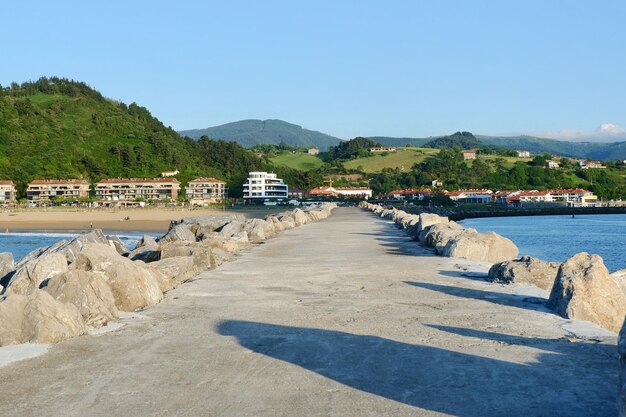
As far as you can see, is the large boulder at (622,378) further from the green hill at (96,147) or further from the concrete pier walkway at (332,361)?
the green hill at (96,147)

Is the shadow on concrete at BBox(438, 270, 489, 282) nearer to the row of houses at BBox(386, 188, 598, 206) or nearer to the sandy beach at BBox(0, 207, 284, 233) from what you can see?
the sandy beach at BBox(0, 207, 284, 233)

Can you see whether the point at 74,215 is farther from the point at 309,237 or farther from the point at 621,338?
the point at 621,338

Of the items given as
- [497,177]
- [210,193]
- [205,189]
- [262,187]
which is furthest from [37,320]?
[497,177]

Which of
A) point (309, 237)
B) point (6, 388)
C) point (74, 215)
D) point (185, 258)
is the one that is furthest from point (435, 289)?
point (74, 215)

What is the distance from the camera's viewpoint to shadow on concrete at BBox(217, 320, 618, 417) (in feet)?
21.6

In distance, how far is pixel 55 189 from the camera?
126m

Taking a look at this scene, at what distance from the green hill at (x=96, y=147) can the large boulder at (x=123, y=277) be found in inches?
5010

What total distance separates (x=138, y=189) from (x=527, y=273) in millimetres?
125845

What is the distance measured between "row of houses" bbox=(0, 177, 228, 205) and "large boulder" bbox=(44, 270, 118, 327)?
110 m

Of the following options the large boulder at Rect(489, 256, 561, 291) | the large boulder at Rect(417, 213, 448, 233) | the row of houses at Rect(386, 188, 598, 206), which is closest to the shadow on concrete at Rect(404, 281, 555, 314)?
the large boulder at Rect(489, 256, 561, 291)

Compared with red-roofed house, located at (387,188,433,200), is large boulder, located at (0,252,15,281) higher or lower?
higher

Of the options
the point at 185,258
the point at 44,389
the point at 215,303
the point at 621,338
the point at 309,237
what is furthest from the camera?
the point at 309,237

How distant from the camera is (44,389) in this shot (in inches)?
285

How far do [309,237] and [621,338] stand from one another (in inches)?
1039
